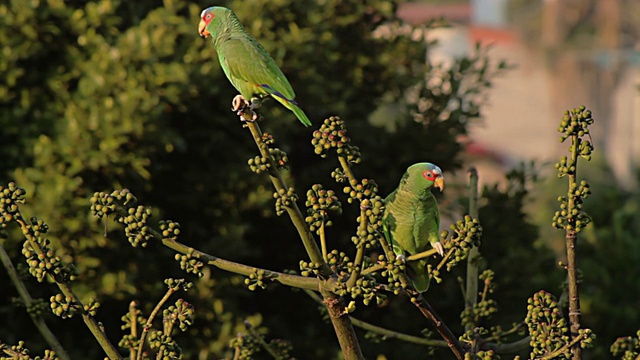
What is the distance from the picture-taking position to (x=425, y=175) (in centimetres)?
313

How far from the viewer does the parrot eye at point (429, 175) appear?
10.2ft

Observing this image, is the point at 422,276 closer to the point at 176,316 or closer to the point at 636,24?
the point at 176,316

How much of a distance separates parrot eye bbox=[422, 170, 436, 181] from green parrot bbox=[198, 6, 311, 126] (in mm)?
453

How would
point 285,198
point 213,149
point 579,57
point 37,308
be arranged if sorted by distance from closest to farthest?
point 285,198 < point 37,308 < point 213,149 < point 579,57

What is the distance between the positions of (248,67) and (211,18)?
33cm

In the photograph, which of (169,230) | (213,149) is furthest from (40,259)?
(213,149)

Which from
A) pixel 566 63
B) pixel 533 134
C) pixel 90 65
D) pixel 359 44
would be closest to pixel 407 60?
pixel 359 44

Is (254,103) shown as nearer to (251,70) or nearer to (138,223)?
(251,70)

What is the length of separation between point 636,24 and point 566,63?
3096 millimetres

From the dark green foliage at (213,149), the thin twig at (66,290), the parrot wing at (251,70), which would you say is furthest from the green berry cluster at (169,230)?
the dark green foliage at (213,149)

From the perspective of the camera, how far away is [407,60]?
26.1 feet

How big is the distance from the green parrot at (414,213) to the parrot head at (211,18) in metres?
0.94

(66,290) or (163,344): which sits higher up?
(66,290)

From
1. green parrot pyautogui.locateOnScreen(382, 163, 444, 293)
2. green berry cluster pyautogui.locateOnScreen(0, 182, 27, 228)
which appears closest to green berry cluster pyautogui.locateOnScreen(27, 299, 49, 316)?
green berry cluster pyautogui.locateOnScreen(0, 182, 27, 228)
